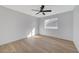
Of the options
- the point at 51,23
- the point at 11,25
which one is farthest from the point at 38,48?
the point at 51,23

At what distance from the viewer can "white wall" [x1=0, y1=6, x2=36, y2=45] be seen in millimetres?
3417

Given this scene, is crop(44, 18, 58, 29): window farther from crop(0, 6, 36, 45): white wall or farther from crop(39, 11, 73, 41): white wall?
crop(0, 6, 36, 45): white wall

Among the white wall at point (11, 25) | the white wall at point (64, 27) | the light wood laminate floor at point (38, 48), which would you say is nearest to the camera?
the light wood laminate floor at point (38, 48)

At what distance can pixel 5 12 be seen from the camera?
11.7 feet

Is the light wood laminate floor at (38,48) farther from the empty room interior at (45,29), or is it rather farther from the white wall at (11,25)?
the white wall at (11,25)

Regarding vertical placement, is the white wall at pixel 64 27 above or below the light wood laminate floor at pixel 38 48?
above

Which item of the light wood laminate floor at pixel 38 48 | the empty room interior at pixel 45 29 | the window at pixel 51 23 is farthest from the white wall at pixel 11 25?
the window at pixel 51 23

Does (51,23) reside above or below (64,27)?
above

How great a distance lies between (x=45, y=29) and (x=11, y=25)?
3563 millimetres

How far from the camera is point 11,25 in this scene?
12.9 feet

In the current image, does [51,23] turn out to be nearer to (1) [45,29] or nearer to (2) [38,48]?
(1) [45,29]

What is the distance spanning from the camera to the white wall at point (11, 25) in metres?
3.42
